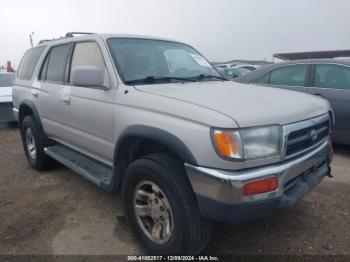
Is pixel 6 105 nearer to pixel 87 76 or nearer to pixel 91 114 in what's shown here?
pixel 91 114

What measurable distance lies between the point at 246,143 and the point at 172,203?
0.71 m

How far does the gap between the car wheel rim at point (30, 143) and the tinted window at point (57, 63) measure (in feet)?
3.35

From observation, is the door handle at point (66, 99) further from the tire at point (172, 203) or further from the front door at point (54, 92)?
the tire at point (172, 203)

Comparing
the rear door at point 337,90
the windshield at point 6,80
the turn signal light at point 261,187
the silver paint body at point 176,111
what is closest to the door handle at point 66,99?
the silver paint body at point 176,111

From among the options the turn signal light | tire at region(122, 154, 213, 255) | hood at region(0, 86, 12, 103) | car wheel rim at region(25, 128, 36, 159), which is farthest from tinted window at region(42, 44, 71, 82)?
hood at region(0, 86, 12, 103)

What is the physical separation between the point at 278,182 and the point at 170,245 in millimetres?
968

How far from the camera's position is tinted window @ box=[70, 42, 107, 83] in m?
3.37

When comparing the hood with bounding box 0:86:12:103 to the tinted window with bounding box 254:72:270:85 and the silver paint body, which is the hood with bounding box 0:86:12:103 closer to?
the silver paint body

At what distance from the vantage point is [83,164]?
12.2ft

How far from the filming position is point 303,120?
2.54m

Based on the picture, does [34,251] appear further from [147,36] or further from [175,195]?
[147,36]

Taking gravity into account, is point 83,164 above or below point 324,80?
below

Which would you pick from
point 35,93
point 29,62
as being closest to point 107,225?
point 35,93

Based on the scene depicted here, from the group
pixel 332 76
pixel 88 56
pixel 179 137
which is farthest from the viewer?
pixel 332 76
